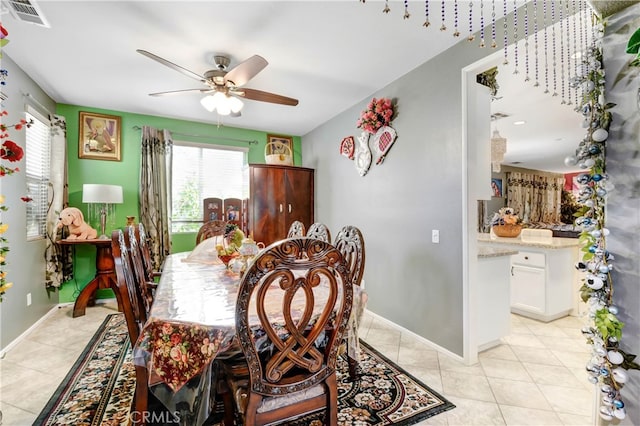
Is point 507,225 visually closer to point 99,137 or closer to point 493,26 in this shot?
point 493,26

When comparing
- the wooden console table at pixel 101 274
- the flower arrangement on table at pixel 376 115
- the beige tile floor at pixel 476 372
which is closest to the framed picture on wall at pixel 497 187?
the beige tile floor at pixel 476 372

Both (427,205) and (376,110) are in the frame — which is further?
(376,110)

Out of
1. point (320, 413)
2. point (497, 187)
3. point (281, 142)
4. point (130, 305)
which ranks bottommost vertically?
point (320, 413)

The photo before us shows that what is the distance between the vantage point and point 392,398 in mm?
1782

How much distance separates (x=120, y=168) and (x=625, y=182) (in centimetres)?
491

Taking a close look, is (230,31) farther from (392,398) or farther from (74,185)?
(74,185)

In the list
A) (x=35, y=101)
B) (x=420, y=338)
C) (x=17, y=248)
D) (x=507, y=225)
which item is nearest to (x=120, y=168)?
(x=35, y=101)

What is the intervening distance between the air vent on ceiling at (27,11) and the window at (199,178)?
222 cm

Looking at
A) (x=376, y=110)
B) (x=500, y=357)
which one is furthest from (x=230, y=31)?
(x=500, y=357)

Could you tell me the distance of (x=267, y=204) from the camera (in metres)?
4.20

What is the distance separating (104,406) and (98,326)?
1643 millimetres

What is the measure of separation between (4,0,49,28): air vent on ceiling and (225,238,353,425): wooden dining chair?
2517 millimetres

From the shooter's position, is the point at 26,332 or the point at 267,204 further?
the point at 267,204

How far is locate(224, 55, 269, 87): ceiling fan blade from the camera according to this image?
1955 mm
